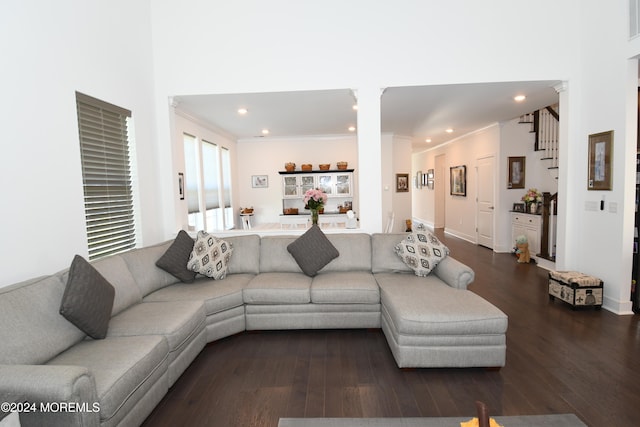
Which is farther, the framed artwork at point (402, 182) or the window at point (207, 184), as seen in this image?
the framed artwork at point (402, 182)

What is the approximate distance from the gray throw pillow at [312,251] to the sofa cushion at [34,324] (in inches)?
78.3

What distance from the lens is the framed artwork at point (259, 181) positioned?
27.2 ft

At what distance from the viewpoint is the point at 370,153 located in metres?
4.18

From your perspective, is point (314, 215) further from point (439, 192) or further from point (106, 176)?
point (439, 192)

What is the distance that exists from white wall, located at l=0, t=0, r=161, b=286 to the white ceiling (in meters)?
1.25

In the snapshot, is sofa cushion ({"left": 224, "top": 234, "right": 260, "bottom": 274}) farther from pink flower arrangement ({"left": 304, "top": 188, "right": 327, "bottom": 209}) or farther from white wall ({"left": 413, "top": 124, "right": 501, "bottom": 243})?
white wall ({"left": 413, "top": 124, "right": 501, "bottom": 243})

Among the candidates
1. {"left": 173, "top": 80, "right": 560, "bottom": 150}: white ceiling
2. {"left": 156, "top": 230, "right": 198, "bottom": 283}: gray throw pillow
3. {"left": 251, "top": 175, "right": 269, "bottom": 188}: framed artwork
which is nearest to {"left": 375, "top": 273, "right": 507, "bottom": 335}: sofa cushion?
{"left": 156, "top": 230, "right": 198, "bottom": 283}: gray throw pillow

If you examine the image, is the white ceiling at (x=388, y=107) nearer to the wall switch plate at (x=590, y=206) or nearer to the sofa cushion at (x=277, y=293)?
the wall switch plate at (x=590, y=206)

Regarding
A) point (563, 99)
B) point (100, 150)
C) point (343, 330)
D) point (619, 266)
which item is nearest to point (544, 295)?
point (619, 266)

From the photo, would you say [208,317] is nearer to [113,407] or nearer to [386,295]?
[113,407]

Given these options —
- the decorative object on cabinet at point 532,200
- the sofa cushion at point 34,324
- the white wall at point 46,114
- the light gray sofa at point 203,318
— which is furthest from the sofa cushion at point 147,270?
the decorative object on cabinet at point 532,200

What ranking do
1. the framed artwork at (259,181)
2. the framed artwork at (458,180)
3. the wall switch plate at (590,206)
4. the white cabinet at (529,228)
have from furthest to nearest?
the framed artwork at (458,180)
the framed artwork at (259,181)
the white cabinet at (529,228)
the wall switch plate at (590,206)

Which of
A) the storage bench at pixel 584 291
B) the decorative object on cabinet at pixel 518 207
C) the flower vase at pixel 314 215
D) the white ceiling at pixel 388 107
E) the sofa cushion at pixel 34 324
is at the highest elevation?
the white ceiling at pixel 388 107

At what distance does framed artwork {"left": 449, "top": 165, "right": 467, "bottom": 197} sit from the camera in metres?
8.49
